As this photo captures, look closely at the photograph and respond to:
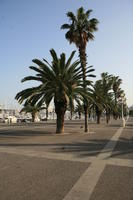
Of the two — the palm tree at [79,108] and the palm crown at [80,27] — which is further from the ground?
the palm crown at [80,27]

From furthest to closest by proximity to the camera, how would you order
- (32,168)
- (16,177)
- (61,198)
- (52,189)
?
(32,168) → (16,177) → (52,189) → (61,198)

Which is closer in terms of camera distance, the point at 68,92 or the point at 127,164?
the point at 127,164

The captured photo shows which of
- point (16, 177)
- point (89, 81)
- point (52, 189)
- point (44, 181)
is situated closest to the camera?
point (52, 189)

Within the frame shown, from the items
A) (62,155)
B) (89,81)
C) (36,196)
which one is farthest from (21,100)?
(36,196)

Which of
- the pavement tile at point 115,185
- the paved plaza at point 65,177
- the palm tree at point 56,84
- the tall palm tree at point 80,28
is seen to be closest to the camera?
the pavement tile at point 115,185

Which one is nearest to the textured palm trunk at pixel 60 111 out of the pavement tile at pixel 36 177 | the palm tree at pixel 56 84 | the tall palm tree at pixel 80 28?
the palm tree at pixel 56 84

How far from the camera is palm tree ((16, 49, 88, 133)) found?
24.0 m

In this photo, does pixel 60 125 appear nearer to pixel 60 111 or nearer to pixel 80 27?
pixel 60 111

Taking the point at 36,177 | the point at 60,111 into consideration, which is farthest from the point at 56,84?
the point at 36,177

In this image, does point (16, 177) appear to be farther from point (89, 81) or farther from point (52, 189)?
point (89, 81)

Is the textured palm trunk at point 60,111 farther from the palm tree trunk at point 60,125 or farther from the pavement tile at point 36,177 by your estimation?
the pavement tile at point 36,177

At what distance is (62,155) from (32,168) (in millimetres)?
2867

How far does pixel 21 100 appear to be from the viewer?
24.8m

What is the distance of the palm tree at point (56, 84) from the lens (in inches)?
946
